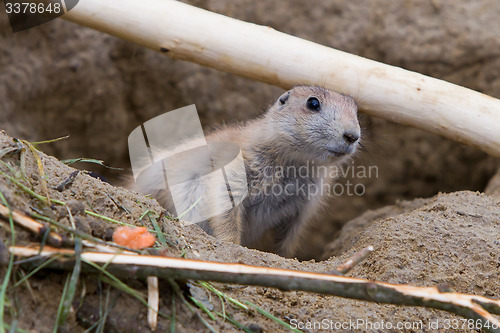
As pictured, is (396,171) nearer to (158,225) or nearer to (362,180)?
(362,180)

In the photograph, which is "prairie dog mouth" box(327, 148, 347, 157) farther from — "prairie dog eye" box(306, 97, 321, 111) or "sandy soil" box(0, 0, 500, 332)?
"sandy soil" box(0, 0, 500, 332)

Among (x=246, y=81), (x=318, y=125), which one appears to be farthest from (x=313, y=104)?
(x=246, y=81)

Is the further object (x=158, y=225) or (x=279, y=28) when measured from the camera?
(x=279, y=28)

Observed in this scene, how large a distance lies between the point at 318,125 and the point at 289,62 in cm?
64

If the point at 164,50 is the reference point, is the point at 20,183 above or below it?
below

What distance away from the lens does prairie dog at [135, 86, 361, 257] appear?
15.1 ft

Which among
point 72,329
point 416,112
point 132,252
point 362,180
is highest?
point 416,112

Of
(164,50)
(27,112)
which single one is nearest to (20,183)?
(164,50)

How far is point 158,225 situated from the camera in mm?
3039

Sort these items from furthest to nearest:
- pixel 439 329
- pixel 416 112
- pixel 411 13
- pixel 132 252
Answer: pixel 411 13 < pixel 416 112 < pixel 439 329 < pixel 132 252

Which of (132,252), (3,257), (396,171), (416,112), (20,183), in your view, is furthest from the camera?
(396,171)

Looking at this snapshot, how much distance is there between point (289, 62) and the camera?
456 centimetres

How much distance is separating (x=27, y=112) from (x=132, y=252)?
15.6ft

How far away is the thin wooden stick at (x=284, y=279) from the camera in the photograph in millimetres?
2254
